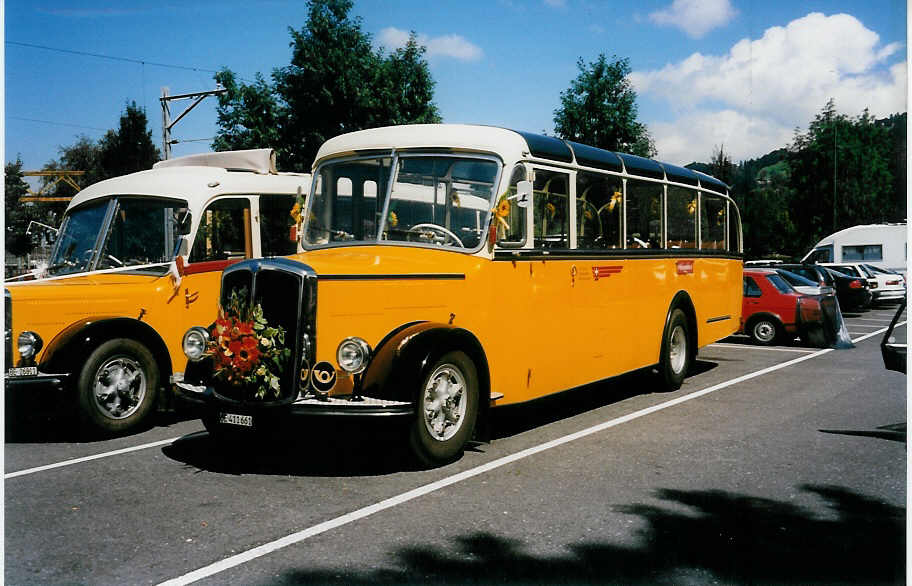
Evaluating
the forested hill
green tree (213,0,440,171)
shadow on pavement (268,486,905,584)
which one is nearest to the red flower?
shadow on pavement (268,486,905,584)

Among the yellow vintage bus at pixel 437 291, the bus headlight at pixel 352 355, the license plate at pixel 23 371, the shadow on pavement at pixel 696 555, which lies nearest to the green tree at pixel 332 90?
the yellow vintage bus at pixel 437 291

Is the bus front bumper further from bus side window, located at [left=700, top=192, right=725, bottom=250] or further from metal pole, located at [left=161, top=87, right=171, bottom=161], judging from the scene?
metal pole, located at [left=161, top=87, right=171, bottom=161]

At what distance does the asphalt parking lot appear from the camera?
4629 mm

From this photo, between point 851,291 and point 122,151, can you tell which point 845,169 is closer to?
point 851,291

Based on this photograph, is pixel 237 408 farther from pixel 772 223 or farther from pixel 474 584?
pixel 772 223

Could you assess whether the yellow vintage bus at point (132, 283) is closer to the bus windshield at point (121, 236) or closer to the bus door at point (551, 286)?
the bus windshield at point (121, 236)

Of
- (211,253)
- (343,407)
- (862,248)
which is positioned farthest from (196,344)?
(862,248)

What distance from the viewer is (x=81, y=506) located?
5906 mm

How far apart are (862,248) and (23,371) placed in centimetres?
2869

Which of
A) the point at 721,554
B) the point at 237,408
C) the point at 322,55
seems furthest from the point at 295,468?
the point at 322,55

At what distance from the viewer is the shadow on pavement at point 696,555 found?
4.46 m

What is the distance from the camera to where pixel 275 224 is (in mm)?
10406

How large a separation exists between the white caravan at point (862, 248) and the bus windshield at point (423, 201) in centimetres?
2329

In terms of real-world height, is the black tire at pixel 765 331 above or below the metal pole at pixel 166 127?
below
